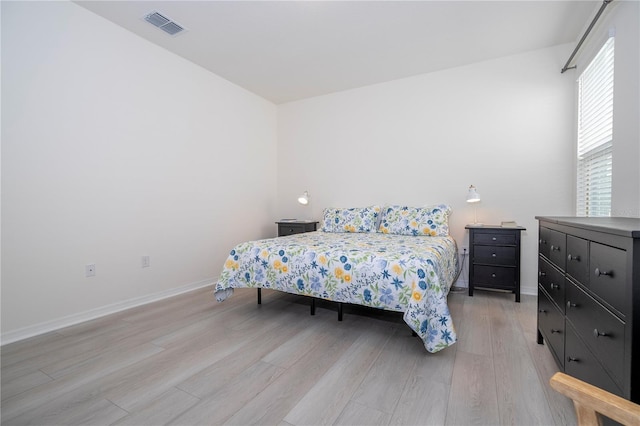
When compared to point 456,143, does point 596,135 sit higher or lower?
lower

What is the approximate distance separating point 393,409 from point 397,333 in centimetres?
86

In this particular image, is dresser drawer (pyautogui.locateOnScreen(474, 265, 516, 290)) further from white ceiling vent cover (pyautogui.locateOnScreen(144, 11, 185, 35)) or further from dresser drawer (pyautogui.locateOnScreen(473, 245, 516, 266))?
white ceiling vent cover (pyautogui.locateOnScreen(144, 11, 185, 35))

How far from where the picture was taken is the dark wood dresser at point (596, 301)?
831mm

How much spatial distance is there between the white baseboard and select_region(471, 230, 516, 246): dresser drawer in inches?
127

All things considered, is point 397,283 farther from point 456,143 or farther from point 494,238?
point 456,143

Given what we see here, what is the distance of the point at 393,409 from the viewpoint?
1342 mm

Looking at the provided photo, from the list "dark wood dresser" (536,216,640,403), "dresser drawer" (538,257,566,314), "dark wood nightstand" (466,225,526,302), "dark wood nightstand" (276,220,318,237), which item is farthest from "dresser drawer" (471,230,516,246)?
"dark wood nightstand" (276,220,318,237)

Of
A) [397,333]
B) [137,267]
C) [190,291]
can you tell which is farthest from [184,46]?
[397,333]

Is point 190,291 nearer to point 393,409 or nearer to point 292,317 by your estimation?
point 292,317

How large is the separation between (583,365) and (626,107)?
1699 mm

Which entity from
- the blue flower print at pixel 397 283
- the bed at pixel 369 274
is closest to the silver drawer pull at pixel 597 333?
the bed at pixel 369 274

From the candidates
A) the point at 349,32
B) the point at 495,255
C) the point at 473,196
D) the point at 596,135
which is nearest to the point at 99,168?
the point at 349,32

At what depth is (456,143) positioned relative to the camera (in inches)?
138

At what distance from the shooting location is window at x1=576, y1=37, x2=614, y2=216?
7.00ft
